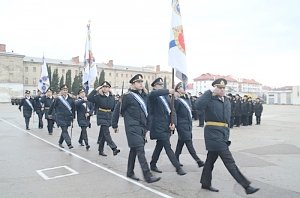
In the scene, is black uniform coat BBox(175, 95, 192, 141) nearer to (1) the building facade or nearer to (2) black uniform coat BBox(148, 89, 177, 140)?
(2) black uniform coat BBox(148, 89, 177, 140)

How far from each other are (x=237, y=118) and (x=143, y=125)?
12.7 metres

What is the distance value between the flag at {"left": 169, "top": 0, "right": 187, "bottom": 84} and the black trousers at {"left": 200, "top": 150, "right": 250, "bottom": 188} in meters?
2.00

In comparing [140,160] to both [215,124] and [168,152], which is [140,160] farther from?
[215,124]

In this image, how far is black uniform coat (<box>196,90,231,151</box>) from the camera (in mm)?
5363

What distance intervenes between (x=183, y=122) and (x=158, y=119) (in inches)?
38.2

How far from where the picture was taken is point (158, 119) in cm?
677

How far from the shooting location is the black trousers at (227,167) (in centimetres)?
511

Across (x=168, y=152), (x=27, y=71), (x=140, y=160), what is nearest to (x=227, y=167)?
(x=168, y=152)

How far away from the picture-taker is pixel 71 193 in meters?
5.31

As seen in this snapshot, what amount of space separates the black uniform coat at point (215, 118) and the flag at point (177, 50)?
1.44 meters

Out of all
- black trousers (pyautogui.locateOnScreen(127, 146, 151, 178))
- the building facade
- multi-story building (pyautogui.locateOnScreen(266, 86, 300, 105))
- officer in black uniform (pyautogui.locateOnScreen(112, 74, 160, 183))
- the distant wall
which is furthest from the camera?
the building facade

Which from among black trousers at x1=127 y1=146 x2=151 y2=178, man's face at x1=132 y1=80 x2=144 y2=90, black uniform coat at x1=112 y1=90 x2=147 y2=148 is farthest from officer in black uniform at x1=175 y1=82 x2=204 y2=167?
black trousers at x1=127 y1=146 x2=151 y2=178

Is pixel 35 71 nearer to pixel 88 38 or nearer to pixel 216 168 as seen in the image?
pixel 88 38

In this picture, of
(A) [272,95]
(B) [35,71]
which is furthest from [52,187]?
(B) [35,71]
